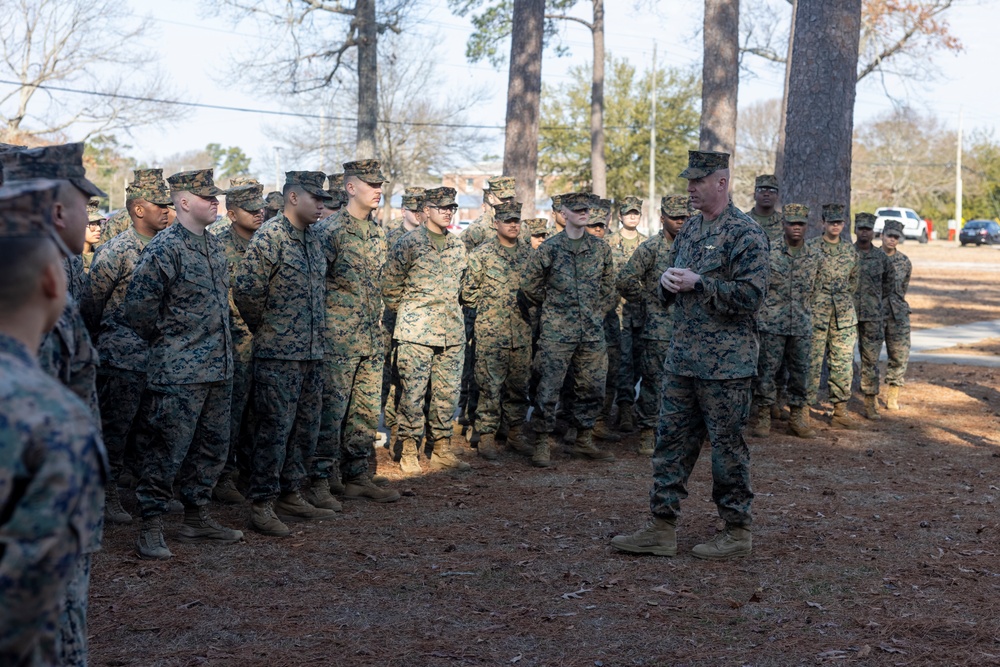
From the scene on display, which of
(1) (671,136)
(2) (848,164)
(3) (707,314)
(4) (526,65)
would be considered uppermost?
(1) (671,136)

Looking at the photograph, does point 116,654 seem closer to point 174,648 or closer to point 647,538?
point 174,648

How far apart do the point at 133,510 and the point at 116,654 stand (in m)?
2.98

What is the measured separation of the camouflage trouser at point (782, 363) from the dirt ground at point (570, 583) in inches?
73.2

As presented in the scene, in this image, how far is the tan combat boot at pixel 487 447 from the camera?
9961 mm

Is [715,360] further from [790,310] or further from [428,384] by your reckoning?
[790,310]

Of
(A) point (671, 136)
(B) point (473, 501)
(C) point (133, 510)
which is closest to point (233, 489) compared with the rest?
(C) point (133, 510)

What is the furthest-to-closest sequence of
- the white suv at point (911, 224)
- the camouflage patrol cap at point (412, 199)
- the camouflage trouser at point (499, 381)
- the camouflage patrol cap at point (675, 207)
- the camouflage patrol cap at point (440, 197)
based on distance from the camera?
the white suv at point (911, 224) < the camouflage patrol cap at point (412, 199) < the camouflage trouser at point (499, 381) < the camouflage patrol cap at point (675, 207) < the camouflage patrol cap at point (440, 197)

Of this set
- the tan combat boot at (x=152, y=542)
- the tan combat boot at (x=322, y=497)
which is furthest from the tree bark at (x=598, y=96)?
the tan combat boot at (x=152, y=542)

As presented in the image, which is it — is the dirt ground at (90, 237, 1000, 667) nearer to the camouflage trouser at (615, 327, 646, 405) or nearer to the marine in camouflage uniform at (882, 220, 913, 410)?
the camouflage trouser at (615, 327, 646, 405)

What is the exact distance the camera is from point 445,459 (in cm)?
941

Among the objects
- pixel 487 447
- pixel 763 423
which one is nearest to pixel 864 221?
pixel 763 423

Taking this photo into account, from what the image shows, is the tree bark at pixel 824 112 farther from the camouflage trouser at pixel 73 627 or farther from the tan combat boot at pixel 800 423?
the camouflage trouser at pixel 73 627

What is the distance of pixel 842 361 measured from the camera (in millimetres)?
11531

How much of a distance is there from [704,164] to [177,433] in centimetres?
365
